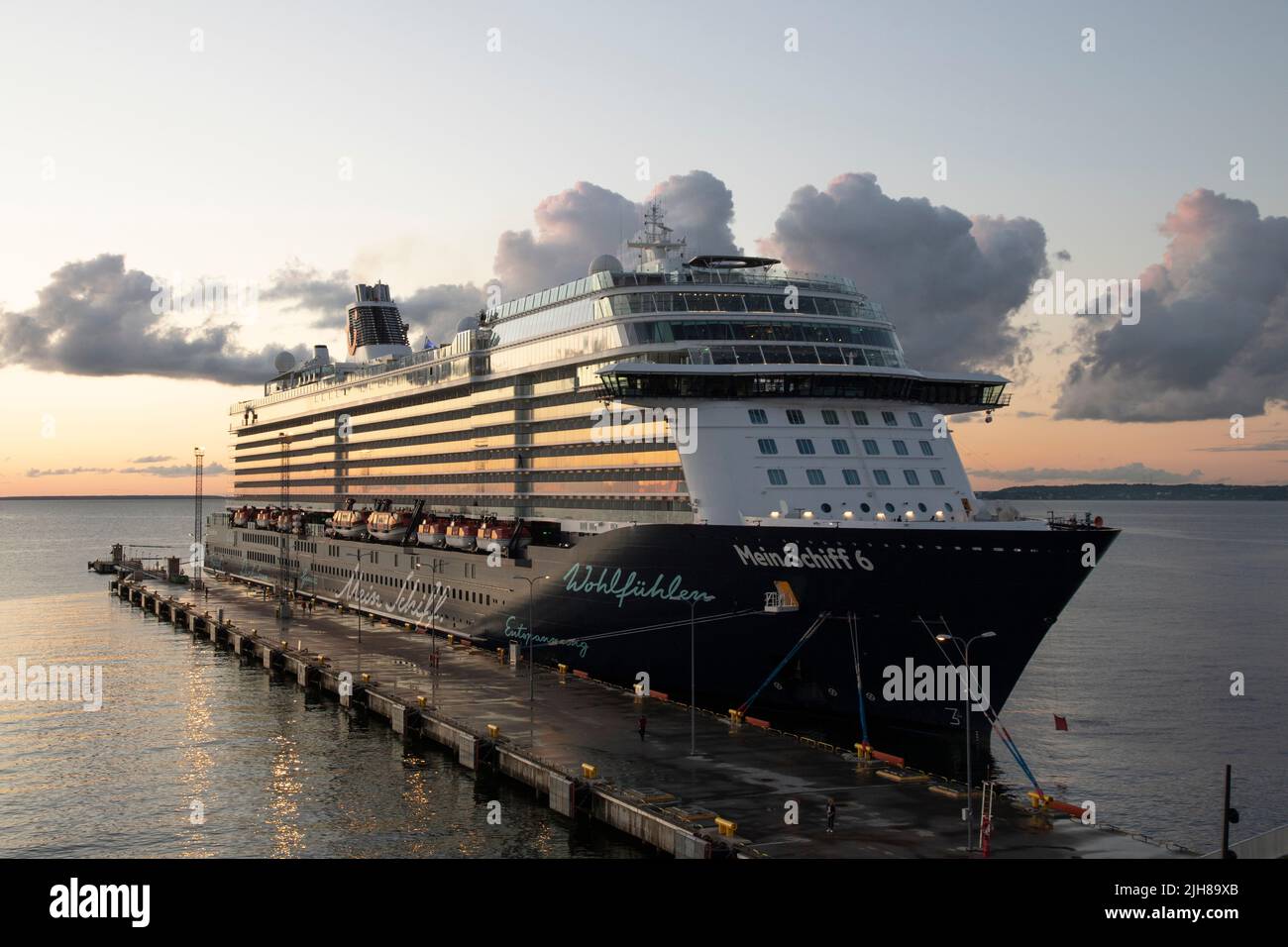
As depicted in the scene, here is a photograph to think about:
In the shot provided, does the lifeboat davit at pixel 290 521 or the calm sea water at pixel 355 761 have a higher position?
the lifeboat davit at pixel 290 521

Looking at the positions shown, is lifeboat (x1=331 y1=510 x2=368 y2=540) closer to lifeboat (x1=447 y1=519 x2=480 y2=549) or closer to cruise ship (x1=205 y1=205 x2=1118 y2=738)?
cruise ship (x1=205 y1=205 x2=1118 y2=738)

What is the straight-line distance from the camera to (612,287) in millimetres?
47875

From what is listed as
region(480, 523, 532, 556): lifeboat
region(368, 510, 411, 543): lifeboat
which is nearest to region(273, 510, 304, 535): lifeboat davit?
region(368, 510, 411, 543): lifeboat

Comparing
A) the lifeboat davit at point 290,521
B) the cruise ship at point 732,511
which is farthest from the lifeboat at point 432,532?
the lifeboat davit at point 290,521

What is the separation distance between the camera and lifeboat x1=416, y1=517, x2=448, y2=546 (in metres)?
62.5

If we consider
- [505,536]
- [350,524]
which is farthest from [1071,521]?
[350,524]

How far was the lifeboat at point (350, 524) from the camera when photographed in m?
79.1

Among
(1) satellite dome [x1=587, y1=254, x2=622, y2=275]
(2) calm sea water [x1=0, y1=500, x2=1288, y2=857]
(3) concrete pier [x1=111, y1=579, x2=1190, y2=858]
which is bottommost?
(2) calm sea water [x1=0, y1=500, x2=1288, y2=857]

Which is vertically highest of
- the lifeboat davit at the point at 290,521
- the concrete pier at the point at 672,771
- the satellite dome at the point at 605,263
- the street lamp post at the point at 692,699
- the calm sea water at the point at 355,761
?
the satellite dome at the point at 605,263

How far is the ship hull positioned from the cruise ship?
0.08 metres

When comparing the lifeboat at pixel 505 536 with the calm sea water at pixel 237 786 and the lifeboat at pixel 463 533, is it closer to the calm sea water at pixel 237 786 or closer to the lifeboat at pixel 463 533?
the lifeboat at pixel 463 533

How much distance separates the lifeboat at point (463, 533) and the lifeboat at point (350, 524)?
19.6 m

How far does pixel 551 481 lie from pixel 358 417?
117 ft
